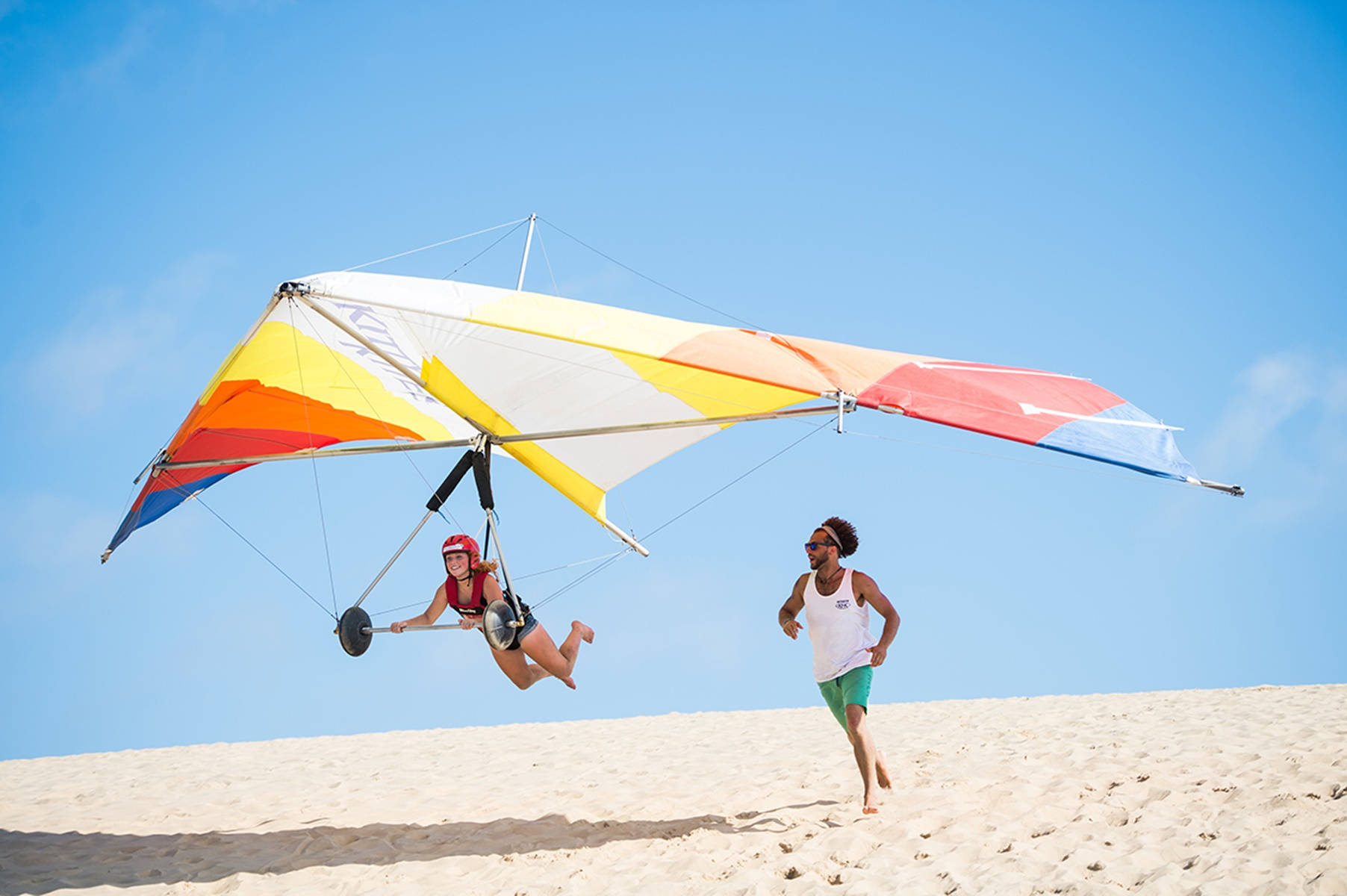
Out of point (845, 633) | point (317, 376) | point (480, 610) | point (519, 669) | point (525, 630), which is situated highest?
point (317, 376)

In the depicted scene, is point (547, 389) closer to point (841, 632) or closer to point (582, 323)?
point (582, 323)

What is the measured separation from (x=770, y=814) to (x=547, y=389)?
2501 millimetres

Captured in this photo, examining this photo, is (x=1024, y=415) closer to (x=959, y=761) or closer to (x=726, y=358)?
(x=726, y=358)

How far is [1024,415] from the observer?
450cm

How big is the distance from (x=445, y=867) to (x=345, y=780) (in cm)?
314

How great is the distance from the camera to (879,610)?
4.87m

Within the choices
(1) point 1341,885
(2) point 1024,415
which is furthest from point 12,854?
(1) point 1341,885

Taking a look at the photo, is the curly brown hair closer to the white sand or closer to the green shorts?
the green shorts

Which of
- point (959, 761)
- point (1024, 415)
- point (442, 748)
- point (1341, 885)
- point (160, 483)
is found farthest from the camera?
point (442, 748)

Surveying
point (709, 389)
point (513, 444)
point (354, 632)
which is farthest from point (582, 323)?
point (354, 632)

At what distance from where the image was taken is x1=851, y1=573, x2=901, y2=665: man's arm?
15.8ft

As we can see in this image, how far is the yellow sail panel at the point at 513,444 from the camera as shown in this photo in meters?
5.70

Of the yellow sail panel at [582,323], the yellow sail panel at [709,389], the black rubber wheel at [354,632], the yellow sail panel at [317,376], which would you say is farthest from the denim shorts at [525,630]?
the yellow sail panel at [317,376]

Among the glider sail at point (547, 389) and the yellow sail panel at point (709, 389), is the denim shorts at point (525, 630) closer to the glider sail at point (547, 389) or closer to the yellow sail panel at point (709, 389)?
the glider sail at point (547, 389)
